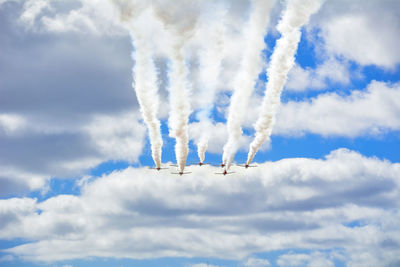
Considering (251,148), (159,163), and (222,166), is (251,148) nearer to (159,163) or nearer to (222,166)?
(222,166)

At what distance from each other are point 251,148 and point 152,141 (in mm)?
16270

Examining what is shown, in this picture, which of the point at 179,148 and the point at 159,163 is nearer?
the point at 179,148

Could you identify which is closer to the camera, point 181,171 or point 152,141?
point 152,141

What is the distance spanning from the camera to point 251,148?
291 feet

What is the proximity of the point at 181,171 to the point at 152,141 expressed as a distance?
37.1 feet

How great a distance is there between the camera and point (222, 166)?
9500 cm

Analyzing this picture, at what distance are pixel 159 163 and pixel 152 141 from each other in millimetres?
8334

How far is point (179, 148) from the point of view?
8831cm

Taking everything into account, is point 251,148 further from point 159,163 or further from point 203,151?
point 159,163

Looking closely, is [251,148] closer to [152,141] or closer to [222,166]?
[222,166]

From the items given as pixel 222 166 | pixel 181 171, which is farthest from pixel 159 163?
pixel 222 166

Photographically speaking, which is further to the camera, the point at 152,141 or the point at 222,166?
the point at 222,166

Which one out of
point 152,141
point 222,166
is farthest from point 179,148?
point 222,166

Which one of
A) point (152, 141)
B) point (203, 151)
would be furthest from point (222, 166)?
point (152, 141)
